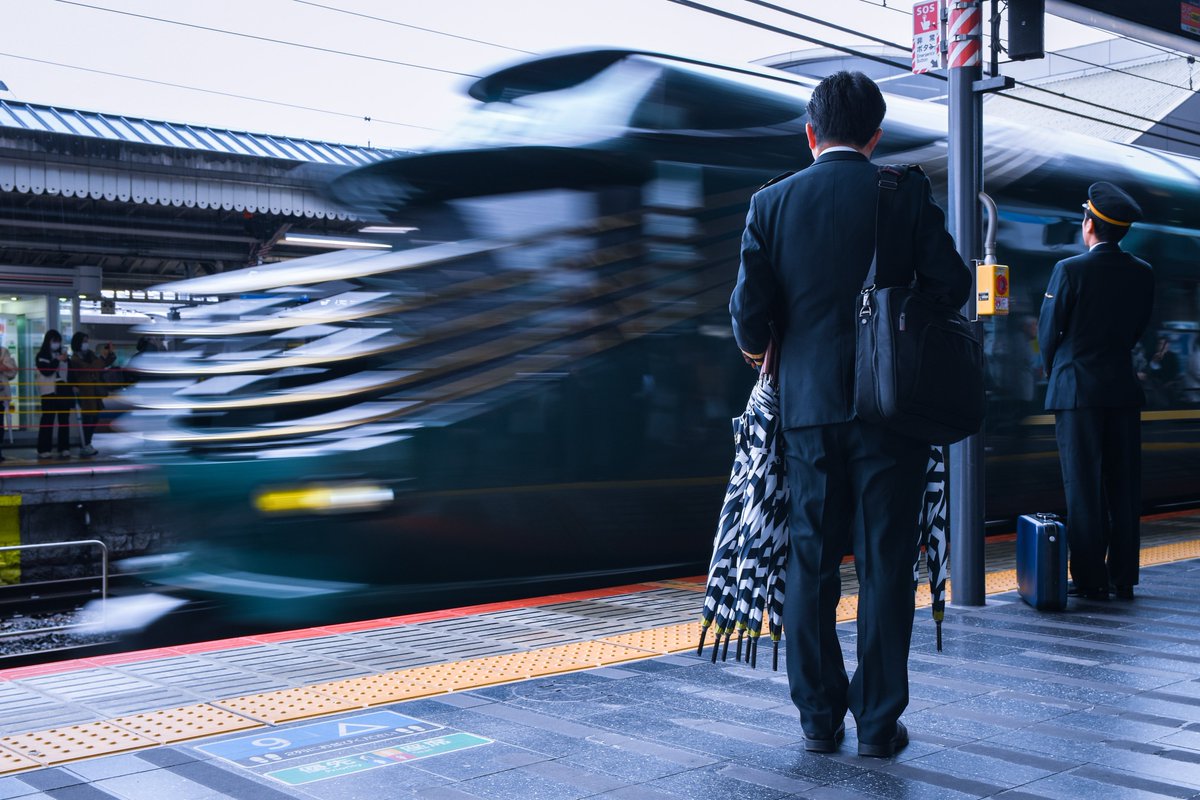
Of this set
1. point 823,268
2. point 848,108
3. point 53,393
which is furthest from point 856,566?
point 53,393

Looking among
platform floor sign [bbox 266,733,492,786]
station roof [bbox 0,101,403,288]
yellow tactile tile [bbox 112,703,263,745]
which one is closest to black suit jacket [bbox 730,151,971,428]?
platform floor sign [bbox 266,733,492,786]

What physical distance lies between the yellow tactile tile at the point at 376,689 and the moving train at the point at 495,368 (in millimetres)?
1240

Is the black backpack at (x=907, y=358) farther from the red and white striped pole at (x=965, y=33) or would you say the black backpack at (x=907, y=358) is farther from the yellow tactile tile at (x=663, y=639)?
the red and white striped pole at (x=965, y=33)

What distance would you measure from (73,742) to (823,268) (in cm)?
250

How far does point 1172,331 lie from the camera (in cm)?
938

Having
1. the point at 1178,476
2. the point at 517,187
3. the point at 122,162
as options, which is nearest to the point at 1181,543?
the point at 1178,476

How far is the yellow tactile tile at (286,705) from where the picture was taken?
11.3 feet

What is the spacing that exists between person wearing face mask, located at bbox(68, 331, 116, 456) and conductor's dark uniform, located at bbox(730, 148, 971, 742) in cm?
1219

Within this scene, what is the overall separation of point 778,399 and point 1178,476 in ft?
26.1

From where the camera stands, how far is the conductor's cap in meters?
5.11

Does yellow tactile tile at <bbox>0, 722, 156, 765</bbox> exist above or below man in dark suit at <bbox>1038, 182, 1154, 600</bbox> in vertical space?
below

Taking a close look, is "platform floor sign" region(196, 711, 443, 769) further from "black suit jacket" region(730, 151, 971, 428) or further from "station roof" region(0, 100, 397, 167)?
"station roof" region(0, 100, 397, 167)

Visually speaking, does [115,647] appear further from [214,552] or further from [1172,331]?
[1172,331]

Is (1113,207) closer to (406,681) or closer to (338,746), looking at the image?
(406,681)
